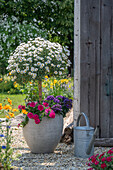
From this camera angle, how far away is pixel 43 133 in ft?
11.1

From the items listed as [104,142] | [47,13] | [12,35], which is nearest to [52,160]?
[104,142]

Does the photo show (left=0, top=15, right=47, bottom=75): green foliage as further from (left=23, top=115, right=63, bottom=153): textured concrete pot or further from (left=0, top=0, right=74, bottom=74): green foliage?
(left=23, top=115, right=63, bottom=153): textured concrete pot

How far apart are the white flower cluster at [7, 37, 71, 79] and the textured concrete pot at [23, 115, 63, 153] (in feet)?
4.29

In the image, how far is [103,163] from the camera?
2164mm

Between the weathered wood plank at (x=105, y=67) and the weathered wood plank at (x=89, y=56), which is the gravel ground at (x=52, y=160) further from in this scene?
the weathered wood plank at (x=89, y=56)

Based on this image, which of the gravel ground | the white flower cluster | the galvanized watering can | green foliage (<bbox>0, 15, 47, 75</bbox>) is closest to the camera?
the gravel ground

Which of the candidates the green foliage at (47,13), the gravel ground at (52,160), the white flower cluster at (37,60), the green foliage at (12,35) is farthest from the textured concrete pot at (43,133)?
the green foliage at (47,13)

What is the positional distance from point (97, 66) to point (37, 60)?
119cm

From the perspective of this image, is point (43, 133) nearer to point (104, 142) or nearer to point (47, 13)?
point (104, 142)

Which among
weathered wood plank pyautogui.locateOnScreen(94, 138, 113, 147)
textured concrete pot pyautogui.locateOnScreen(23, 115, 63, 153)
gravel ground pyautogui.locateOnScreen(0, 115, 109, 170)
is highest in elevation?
textured concrete pot pyautogui.locateOnScreen(23, 115, 63, 153)

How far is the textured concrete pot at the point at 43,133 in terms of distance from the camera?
338 centimetres

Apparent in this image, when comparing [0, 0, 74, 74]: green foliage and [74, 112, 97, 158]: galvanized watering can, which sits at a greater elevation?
[0, 0, 74, 74]: green foliage

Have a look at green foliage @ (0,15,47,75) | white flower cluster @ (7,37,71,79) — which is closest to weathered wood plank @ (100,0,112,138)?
white flower cluster @ (7,37,71,79)

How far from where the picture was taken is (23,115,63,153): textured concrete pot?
11.1 ft
